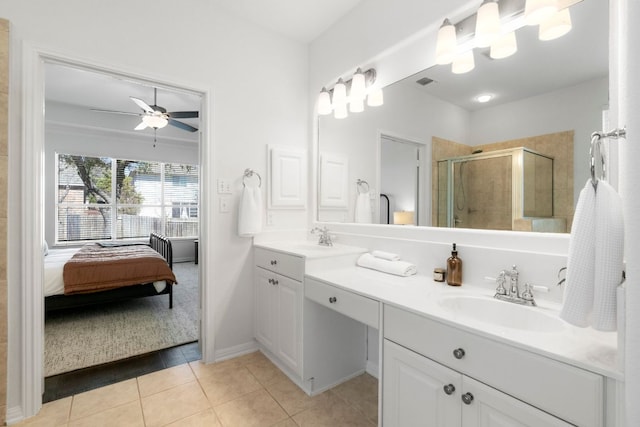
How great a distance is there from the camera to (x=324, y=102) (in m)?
2.39

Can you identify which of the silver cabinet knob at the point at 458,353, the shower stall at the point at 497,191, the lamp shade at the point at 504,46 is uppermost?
the lamp shade at the point at 504,46

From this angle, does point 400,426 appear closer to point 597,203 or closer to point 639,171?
point 597,203

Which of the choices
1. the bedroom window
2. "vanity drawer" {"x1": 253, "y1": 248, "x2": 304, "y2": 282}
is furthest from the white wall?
the bedroom window

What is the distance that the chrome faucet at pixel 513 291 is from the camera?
1.18m

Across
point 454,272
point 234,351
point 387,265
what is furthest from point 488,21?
point 234,351

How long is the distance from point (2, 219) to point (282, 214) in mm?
1642

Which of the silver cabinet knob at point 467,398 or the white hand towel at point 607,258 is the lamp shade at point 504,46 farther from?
the silver cabinet knob at point 467,398

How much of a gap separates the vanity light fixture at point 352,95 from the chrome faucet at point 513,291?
131cm

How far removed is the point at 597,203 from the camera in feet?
2.44

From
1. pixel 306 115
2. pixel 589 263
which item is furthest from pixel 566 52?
pixel 306 115

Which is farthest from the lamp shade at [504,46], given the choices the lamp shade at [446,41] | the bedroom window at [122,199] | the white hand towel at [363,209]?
the bedroom window at [122,199]

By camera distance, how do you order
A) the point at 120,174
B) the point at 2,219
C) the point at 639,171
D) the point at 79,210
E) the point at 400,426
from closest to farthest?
the point at 639,171 < the point at 400,426 < the point at 2,219 < the point at 79,210 < the point at 120,174

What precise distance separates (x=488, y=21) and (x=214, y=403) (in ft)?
7.98

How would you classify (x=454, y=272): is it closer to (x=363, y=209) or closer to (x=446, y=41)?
(x=363, y=209)
